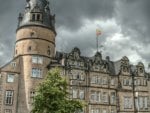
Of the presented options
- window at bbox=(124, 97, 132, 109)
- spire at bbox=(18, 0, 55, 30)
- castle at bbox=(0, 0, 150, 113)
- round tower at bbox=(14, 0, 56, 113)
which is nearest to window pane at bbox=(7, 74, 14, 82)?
castle at bbox=(0, 0, 150, 113)

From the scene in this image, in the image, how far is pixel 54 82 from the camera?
43.3m

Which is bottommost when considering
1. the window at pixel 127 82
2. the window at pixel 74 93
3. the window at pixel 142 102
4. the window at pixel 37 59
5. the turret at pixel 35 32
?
the window at pixel 142 102

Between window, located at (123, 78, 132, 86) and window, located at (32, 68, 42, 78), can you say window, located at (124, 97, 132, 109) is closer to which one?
window, located at (123, 78, 132, 86)

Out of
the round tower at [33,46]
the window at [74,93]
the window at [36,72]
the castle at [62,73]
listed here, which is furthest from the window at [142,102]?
the window at [36,72]

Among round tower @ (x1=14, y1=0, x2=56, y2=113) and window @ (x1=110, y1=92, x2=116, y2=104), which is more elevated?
round tower @ (x1=14, y1=0, x2=56, y2=113)

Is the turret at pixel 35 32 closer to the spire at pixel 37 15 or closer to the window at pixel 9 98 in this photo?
the spire at pixel 37 15

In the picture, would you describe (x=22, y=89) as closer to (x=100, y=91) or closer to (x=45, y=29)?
(x=45, y=29)

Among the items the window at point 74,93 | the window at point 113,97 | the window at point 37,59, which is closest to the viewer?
the window at point 37,59

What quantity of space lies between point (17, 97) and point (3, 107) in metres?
3.23

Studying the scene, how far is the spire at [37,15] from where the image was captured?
61438 mm

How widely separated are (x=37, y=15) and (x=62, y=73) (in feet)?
43.7

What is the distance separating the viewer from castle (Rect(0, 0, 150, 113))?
56.8 m

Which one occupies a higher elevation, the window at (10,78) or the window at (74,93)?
the window at (10,78)

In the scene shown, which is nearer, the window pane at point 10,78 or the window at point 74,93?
the window pane at point 10,78
